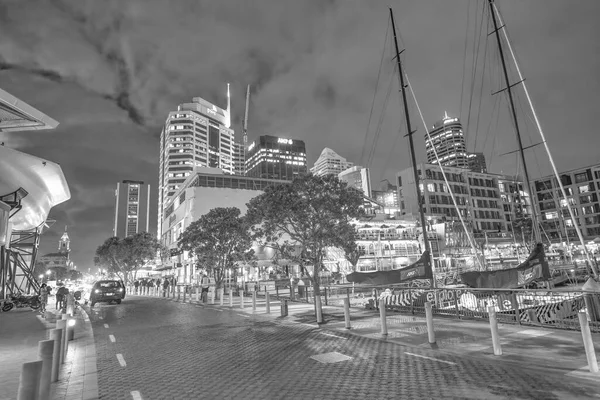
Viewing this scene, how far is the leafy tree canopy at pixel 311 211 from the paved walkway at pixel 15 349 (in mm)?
12549

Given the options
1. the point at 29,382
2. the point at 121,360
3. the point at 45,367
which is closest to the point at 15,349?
the point at 121,360

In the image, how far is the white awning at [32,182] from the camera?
2359cm

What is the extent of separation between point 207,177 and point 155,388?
79654 millimetres

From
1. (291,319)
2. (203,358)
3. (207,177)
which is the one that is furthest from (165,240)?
(203,358)

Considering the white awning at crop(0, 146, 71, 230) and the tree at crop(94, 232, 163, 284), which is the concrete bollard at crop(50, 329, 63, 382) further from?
the tree at crop(94, 232, 163, 284)

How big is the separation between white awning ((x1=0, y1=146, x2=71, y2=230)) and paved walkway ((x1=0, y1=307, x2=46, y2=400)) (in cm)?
1113

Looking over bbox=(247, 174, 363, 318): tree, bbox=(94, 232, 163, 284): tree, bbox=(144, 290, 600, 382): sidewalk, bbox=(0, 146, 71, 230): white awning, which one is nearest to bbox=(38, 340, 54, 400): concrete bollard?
bbox=(144, 290, 600, 382): sidewalk

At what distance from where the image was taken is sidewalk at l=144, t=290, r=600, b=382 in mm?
7721

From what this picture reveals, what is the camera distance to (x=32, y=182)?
27.2m

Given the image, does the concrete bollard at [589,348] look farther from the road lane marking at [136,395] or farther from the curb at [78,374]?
the curb at [78,374]

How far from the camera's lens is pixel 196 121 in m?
164

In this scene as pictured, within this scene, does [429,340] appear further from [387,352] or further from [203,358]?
[203,358]

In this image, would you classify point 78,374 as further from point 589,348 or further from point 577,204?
point 577,204

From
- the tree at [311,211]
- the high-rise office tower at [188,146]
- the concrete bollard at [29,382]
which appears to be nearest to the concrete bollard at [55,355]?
the concrete bollard at [29,382]
